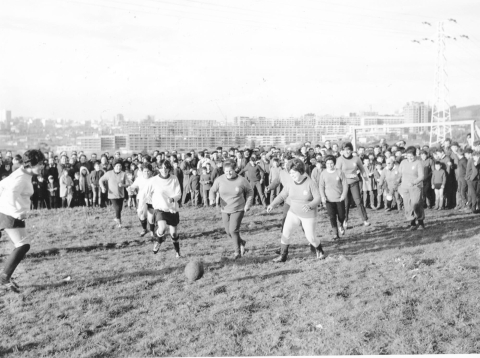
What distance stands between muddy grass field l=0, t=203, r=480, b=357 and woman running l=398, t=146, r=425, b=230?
74cm

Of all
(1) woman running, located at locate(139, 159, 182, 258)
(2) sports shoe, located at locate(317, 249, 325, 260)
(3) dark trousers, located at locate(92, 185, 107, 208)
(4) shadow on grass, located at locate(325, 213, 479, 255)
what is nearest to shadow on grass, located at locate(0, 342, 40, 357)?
(1) woman running, located at locate(139, 159, 182, 258)

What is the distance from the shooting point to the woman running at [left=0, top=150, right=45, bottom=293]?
691 cm

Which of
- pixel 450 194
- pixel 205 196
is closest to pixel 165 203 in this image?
pixel 205 196

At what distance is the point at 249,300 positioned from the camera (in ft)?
20.9

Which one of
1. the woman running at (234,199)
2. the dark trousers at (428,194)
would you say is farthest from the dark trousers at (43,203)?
the dark trousers at (428,194)

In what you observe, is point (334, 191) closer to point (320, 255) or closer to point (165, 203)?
point (320, 255)

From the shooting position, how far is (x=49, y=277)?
7.69m

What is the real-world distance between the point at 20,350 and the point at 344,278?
167 inches

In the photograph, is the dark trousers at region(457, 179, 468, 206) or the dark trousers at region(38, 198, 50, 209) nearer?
the dark trousers at region(457, 179, 468, 206)

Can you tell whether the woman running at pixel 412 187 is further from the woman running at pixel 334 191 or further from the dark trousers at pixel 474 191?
the dark trousers at pixel 474 191

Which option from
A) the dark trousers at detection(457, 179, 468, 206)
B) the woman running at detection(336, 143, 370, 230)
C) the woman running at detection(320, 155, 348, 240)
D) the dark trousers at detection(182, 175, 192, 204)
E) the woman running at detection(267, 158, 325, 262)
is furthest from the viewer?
the dark trousers at detection(182, 175, 192, 204)

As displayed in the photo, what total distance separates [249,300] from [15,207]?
11.4 ft

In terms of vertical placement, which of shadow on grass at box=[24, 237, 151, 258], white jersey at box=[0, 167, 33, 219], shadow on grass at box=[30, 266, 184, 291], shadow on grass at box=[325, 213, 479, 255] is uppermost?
white jersey at box=[0, 167, 33, 219]

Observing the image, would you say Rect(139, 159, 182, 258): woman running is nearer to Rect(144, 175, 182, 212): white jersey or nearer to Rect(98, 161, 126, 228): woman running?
Rect(144, 175, 182, 212): white jersey
